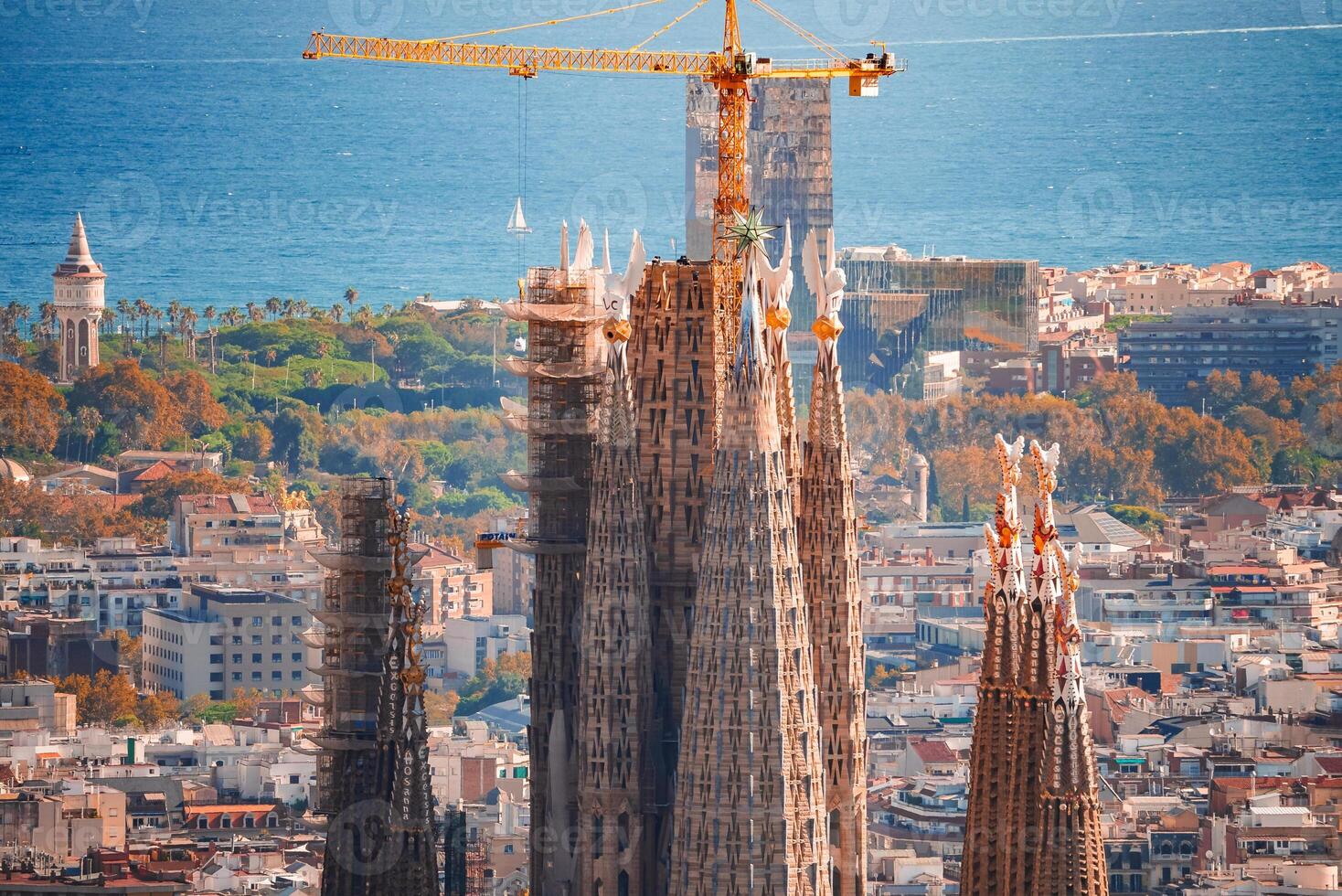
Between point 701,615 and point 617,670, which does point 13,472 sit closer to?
point 617,670

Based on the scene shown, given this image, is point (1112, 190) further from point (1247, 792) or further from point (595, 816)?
point (595, 816)

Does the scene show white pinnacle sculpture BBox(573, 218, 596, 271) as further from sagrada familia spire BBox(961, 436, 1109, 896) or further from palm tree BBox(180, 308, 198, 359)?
palm tree BBox(180, 308, 198, 359)

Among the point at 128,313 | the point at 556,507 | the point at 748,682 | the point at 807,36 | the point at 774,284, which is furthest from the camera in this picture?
the point at 128,313

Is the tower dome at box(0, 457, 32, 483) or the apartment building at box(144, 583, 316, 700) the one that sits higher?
the tower dome at box(0, 457, 32, 483)

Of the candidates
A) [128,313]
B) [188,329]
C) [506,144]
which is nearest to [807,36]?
[506,144]

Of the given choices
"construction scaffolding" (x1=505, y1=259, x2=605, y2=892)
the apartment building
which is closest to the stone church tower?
the apartment building

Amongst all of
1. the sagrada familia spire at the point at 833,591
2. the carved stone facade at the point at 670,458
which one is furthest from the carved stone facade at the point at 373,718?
the sagrada familia spire at the point at 833,591
